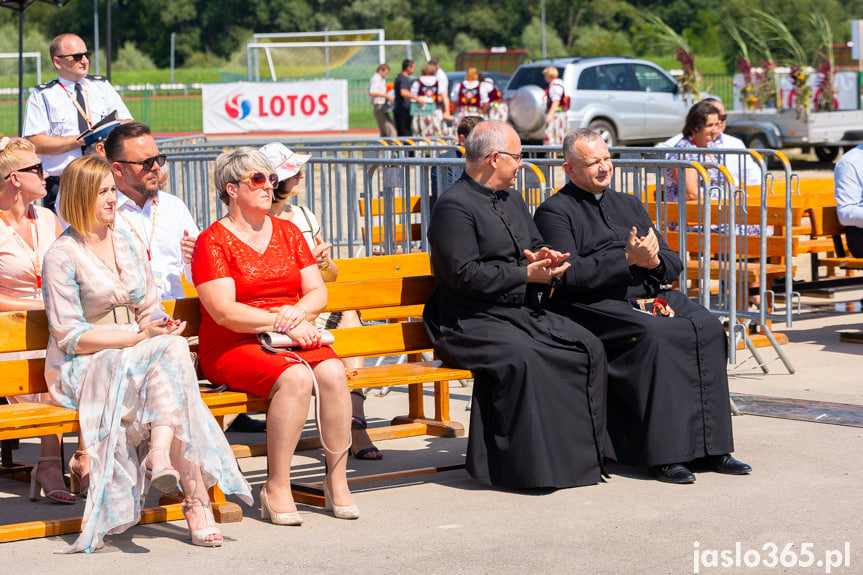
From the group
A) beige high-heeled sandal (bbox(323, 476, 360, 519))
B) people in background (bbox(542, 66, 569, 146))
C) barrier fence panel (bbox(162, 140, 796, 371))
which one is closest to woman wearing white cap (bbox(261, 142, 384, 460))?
beige high-heeled sandal (bbox(323, 476, 360, 519))

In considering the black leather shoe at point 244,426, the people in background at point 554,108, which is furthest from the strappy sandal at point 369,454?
the people in background at point 554,108

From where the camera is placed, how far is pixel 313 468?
20.5ft

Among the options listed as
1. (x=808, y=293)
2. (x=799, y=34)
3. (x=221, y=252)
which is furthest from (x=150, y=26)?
(x=221, y=252)

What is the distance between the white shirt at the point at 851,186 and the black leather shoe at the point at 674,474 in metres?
3.91

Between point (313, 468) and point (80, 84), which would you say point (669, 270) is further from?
point (80, 84)

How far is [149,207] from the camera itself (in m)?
6.37

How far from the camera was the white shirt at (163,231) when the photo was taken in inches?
248

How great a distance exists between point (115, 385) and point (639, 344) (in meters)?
2.29

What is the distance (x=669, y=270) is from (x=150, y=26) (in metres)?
72.5

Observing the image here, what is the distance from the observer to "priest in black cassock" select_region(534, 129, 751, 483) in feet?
19.2

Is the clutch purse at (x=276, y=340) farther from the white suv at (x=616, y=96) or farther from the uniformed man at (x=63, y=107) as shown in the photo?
the white suv at (x=616, y=96)

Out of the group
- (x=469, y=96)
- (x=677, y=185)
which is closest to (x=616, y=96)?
(x=469, y=96)

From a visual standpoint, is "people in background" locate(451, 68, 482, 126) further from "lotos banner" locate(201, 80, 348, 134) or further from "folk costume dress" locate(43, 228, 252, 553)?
"folk costume dress" locate(43, 228, 252, 553)

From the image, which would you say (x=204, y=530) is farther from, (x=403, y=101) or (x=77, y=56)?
(x=403, y=101)
